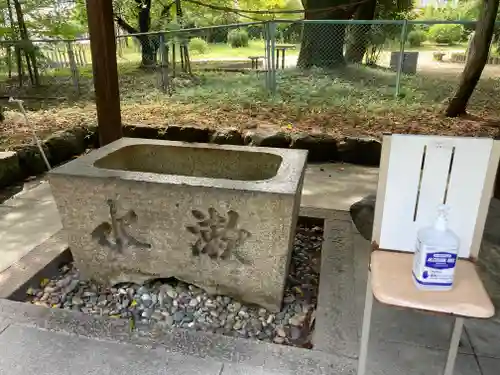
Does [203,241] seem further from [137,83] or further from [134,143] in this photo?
[137,83]

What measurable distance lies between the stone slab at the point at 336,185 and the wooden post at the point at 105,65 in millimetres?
1772

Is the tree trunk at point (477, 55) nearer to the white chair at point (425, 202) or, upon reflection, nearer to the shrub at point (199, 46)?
the white chair at point (425, 202)

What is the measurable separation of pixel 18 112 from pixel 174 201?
5295 mm

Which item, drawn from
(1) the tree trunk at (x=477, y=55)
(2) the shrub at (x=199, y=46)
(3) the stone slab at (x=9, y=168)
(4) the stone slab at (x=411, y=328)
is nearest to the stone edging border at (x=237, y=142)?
(3) the stone slab at (x=9, y=168)

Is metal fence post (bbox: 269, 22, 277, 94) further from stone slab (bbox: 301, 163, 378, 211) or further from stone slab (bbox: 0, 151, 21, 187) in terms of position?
stone slab (bbox: 0, 151, 21, 187)

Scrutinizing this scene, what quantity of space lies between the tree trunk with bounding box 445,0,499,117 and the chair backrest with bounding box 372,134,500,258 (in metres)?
4.81

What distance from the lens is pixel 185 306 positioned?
2256 mm

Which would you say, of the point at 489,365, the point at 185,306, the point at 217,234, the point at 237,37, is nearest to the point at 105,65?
the point at 217,234

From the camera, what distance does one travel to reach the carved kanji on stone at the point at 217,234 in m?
2.03

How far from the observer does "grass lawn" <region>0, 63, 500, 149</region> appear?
5.38 metres

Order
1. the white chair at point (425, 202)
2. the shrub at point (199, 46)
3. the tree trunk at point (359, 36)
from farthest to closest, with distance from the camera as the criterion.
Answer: the shrub at point (199, 46), the tree trunk at point (359, 36), the white chair at point (425, 202)

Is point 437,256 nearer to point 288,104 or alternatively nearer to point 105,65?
point 105,65

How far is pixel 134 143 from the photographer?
107 inches

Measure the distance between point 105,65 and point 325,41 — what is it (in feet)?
23.1
